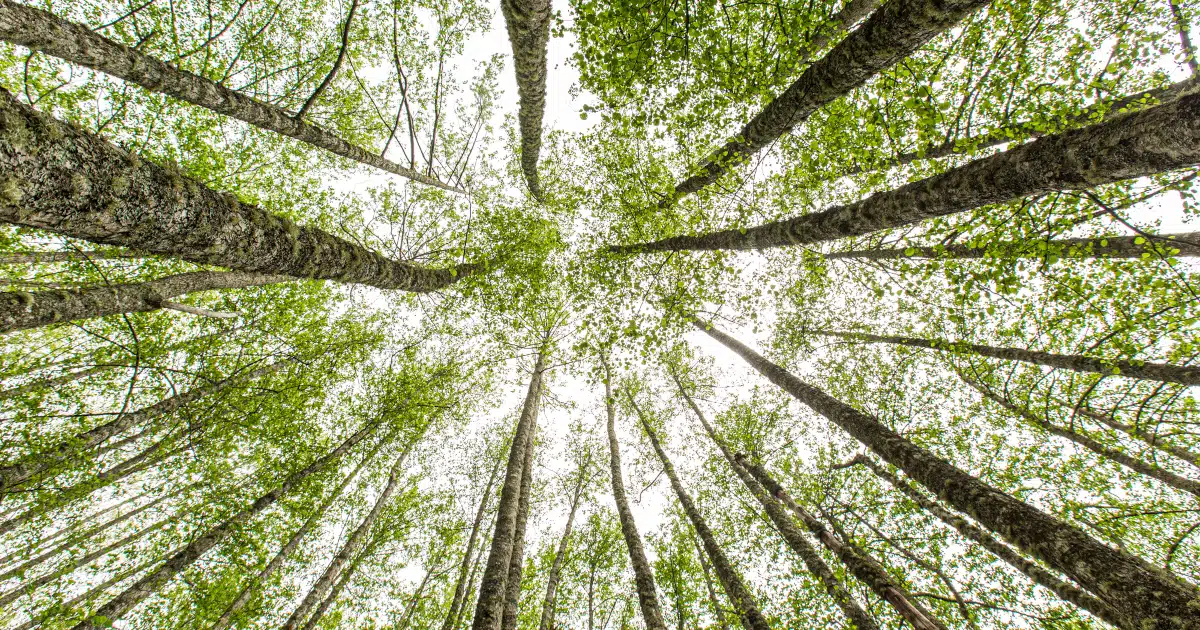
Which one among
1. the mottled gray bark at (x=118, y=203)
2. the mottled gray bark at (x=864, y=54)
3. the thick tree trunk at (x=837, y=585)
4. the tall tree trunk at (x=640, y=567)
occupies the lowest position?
the tall tree trunk at (x=640, y=567)

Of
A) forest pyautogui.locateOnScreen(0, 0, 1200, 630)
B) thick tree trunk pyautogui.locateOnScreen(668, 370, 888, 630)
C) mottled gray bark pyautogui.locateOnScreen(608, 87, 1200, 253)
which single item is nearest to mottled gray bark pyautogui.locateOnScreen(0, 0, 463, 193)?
forest pyautogui.locateOnScreen(0, 0, 1200, 630)

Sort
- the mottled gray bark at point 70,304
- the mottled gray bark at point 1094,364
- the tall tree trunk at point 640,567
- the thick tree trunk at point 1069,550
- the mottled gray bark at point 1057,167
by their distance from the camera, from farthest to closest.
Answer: the tall tree trunk at point 640,567, the mottled gray bark at point 1094,364, the mottled gray bark at point 70,304, the thick tree trunk at point 1069,550, the mottled gray bark at point 1057,167

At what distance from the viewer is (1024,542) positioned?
389 cm

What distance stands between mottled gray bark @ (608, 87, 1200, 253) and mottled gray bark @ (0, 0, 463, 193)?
35.0 feet

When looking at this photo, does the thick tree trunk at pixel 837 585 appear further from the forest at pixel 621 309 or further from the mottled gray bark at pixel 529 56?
the mottled gray bark at pixel 529 56

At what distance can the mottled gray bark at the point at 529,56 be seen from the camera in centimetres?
697

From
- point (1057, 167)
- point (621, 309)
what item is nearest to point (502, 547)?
point (621, 309)

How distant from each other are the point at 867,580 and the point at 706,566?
1049 cm

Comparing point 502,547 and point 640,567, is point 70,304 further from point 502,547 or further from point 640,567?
point 640,567

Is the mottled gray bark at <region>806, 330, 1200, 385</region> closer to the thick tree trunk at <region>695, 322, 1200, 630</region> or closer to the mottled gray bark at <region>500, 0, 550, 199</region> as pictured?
the thick tree trunk at <region>695, 322, 1200, 630</region>

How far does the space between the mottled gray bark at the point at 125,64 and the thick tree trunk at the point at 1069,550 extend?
41.1 ft

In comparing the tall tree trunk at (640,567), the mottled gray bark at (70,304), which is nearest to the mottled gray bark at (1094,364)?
the tall tree trunk at (640,567)

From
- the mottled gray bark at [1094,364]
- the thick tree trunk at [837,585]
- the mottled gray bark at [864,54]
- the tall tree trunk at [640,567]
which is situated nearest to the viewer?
the mottled gray bark at [864,54]

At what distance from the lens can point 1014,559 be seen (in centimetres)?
838
